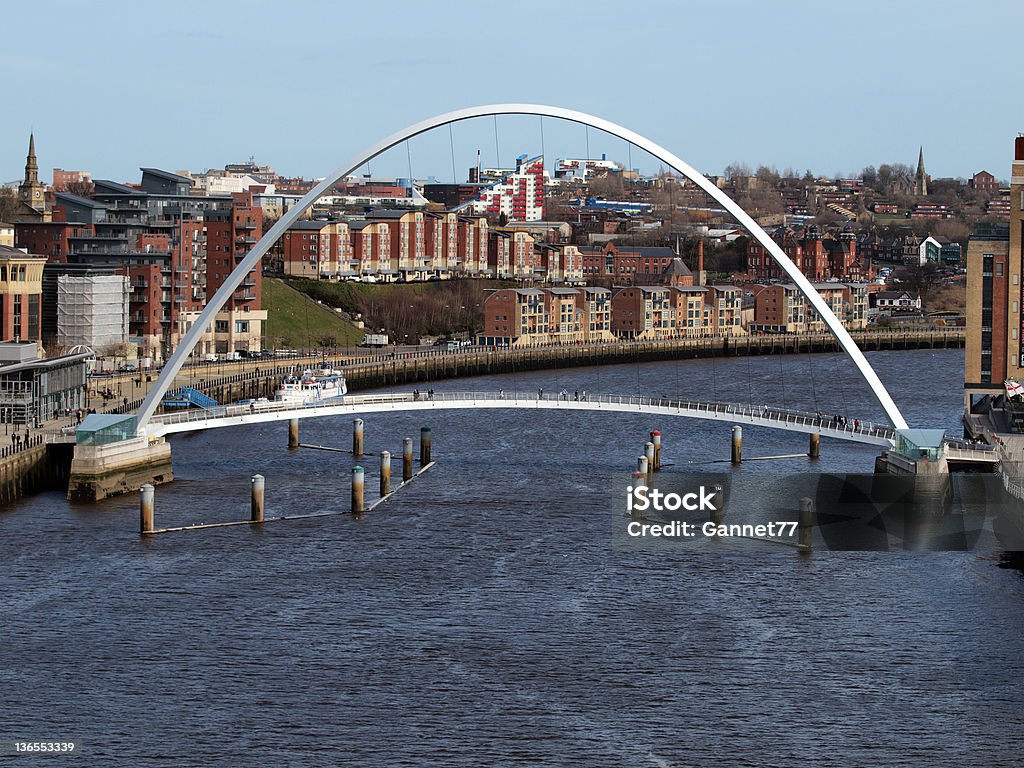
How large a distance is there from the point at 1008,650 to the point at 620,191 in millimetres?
146336

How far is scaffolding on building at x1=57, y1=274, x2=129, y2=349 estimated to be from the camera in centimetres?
7438

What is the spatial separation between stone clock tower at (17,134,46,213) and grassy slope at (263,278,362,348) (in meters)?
16.0

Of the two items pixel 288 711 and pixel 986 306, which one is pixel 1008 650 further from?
pixel 986 306

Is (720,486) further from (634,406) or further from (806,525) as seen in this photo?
(634,406)

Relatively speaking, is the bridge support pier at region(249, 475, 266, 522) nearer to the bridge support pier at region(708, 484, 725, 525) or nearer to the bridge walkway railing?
the bridge walkway railing

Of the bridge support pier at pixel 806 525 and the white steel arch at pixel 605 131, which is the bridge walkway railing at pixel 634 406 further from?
the bridge support pier at pixel 806 525

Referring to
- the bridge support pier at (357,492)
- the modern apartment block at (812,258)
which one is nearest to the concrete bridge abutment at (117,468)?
the bridge support pier at (357,492)

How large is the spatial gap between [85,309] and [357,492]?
36.1 m

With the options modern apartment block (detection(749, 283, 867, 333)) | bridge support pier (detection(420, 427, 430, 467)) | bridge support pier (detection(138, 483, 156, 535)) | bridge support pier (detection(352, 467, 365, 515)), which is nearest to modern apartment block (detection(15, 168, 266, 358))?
bridge support pier (detection(420, 427, 430, 467))

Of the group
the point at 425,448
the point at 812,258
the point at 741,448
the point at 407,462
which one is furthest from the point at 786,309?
the point at 407,462

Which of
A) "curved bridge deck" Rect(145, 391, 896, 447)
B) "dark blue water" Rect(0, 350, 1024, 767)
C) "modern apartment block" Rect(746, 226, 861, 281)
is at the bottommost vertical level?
"dark blue water" Rect(0, 350, 1024, 767)

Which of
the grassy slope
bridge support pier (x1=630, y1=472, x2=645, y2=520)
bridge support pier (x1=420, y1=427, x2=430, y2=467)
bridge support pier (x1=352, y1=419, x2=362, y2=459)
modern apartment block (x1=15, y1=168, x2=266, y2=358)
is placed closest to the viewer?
bridge support pier (x1=630, y1=472, x2=645, y2=520)

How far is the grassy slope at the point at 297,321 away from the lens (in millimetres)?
92062

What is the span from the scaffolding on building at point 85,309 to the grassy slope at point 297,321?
1508 centimetres
